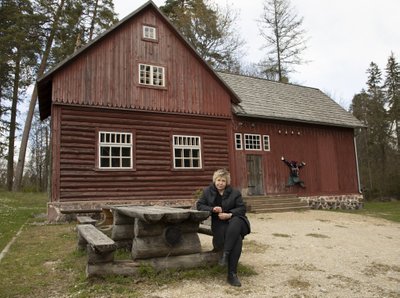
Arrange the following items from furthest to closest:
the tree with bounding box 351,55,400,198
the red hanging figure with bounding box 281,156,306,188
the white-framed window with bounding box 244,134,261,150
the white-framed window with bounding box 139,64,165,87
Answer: the tree with bounding box 351,55,400,198 < the red hanging figure with bounding box 281,156,306,188 < the white-framed window with bounding box 244,134,261,150 < the white-framed window with bounding box 139,64,165,87

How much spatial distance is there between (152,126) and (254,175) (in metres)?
5.64

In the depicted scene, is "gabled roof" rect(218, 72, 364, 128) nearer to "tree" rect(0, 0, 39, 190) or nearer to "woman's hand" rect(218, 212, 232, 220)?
"woman's hand" rect(218, 212, 232, 220)

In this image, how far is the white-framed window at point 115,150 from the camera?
12.6m

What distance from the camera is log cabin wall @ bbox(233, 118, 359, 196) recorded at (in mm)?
16641

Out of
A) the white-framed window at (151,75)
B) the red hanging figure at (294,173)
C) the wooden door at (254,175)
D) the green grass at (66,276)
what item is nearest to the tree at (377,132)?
the red hanging figure at (294,173)

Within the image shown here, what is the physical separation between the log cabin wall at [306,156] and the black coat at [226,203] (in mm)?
10860

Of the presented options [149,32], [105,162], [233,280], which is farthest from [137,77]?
[233,280]

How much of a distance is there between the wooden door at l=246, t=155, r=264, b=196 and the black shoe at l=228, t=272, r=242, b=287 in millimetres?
11611

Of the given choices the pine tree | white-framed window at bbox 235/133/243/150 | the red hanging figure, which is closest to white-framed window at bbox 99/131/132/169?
white-framed window at bbox 235/133/243/150

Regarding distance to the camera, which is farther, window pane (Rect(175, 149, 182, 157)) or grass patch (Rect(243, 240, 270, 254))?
window pane (Rect(175, 149, 182, 157))

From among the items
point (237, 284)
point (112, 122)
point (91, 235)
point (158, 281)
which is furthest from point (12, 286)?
point (112, 122)

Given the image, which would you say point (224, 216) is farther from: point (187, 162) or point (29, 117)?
point (29, 117)

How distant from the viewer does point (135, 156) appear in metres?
13.1

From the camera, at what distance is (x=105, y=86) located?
1287cm
